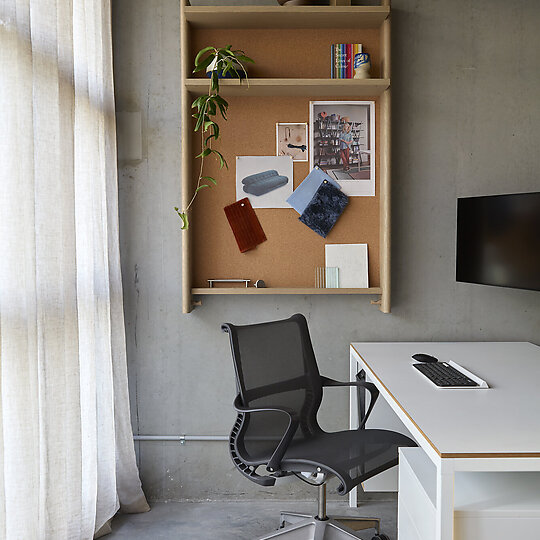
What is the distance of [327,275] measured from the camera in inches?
125

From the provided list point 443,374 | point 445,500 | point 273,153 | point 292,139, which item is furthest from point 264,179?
point 445,500

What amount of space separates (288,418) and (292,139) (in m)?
1.44

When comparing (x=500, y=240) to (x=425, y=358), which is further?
(x=500, y=240)

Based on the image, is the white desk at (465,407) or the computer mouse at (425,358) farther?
the computer mouse at (425,358)

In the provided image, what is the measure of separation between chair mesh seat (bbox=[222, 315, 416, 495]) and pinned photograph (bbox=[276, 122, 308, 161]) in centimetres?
A: 94

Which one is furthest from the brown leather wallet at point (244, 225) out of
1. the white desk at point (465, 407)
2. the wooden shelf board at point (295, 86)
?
the white desk at point (465, 407)

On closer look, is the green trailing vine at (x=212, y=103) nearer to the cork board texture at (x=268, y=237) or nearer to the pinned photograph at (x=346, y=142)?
the cork board texture at (x=268, y=237)

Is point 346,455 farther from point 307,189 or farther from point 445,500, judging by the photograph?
point 307,189

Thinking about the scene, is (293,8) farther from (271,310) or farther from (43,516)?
(43,516)

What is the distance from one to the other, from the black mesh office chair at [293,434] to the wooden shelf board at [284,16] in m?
1.46

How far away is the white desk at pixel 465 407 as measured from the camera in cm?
155

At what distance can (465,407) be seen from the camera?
195 centimetres

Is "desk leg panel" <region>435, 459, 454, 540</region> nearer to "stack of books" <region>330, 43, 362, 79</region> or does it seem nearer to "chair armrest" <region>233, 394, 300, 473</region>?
"chair armrest" <region>233, 394, 300, 473</region>

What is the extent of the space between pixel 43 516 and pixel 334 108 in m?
2.28
